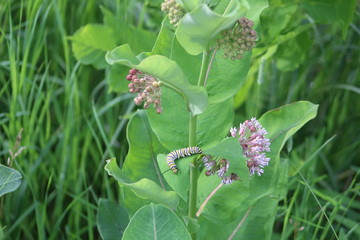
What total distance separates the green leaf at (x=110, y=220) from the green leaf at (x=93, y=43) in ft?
→ 1.94

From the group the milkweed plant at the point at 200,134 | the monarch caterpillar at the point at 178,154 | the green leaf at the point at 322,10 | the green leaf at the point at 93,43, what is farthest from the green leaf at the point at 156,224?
the green leaf at the point at 322,10

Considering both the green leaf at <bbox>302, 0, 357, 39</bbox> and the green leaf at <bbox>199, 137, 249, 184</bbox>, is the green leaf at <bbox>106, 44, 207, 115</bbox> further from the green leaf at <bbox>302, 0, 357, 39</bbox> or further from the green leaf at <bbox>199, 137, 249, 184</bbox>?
the green leaf at <bbox>302, 0, 357, 39</bbox>

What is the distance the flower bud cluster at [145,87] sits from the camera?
1225mm

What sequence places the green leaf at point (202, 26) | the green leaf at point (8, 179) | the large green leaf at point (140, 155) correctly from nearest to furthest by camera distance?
the green leaf at point (202, 26) → the green leaf at point (8, 179) → the large green leaf at point (140, 155)

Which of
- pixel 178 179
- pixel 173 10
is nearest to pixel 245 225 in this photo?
pixel 178 179

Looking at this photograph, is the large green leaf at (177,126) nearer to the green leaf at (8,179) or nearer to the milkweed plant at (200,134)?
the milkweed plant at (200,134)

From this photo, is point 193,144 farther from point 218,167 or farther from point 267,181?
point 267,181

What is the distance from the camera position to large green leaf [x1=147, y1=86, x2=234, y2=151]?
57.8 inches

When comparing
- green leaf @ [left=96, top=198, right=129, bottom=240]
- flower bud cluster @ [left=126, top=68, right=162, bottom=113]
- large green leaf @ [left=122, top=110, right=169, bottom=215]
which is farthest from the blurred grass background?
flower bud cluster @ [left=126, top=68, right=162, bottom=113]

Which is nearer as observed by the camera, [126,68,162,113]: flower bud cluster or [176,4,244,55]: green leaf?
[176,4,244,55]: green leaf

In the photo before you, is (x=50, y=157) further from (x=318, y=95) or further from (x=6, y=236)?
(x=318, y=95)

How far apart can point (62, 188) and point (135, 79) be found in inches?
39.2

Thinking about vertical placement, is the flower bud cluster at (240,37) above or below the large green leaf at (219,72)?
above

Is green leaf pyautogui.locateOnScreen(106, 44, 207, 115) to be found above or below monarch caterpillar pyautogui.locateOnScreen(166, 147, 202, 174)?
above
